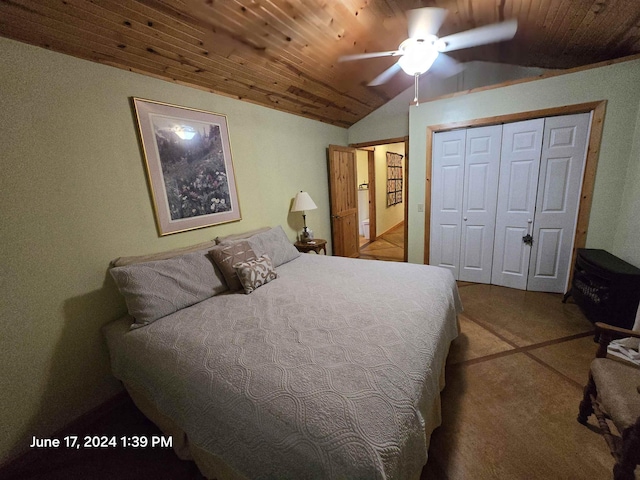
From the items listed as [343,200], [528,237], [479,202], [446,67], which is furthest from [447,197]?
[446,67]

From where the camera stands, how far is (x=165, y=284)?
1.68 metres

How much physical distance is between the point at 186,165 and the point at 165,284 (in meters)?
1.04

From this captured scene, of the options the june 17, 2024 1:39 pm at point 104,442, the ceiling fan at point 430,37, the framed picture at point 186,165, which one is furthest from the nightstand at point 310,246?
the june 17, 2024 1:39 pm at point 104,442

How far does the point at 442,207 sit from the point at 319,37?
2.51 m

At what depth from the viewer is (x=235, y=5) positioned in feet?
5.07

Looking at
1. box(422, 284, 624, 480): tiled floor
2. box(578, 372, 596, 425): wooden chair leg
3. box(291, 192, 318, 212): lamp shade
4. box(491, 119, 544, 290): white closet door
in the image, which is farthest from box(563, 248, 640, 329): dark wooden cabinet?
box(291, 192, 318, 212): lamp shade

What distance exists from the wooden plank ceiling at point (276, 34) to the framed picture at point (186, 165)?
0.94 ft

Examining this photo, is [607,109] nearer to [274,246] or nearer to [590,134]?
[590,134]

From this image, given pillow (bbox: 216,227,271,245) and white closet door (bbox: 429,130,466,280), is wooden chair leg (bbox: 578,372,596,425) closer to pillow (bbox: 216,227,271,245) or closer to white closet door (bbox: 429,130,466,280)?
white closet door (bbox: 429,130,466,280)

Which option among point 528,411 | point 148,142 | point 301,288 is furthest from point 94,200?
point 528,411

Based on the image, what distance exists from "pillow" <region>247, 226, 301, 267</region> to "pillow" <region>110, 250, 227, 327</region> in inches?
19.8

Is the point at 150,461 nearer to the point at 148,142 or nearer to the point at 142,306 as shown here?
the point at 142,306

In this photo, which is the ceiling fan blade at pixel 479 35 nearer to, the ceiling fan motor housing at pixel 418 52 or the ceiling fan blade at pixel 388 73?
the ceiling fan motor housing at pixel 418 52

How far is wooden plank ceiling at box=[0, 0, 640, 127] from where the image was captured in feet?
4.54
